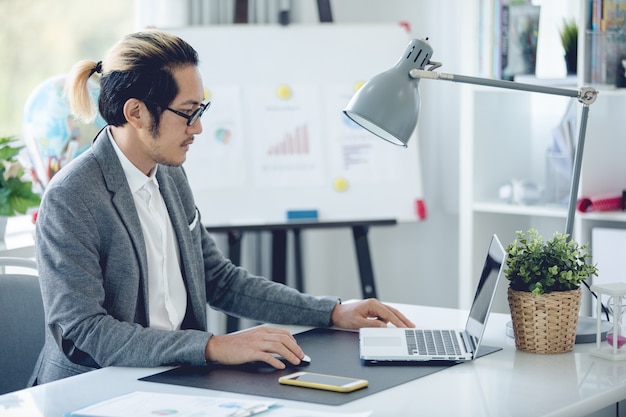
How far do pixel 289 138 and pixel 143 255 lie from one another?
137cm

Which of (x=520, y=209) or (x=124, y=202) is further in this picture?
(x=520, y=209)

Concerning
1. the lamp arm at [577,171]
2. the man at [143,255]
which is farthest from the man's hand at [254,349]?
the lamp arm at [577,171]

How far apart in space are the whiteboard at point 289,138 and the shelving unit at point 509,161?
0.22 meters

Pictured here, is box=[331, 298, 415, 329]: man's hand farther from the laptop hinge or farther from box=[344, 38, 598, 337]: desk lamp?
box=[344, 38, 598, 337]: desk lamp

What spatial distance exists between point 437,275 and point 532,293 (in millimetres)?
2088

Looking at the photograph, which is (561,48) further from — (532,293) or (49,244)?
(49,244)

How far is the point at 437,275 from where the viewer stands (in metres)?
3.81

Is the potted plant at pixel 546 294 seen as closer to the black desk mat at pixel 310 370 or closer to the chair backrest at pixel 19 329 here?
the black desk mat at pixel 310 370

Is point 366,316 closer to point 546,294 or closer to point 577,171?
point 546,294

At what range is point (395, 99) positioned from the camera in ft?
5.70

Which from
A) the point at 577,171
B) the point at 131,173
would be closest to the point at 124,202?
the point at 131,173

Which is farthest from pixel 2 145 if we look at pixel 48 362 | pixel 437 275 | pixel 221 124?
pixel 437 275

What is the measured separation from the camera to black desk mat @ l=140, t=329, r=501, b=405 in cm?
149

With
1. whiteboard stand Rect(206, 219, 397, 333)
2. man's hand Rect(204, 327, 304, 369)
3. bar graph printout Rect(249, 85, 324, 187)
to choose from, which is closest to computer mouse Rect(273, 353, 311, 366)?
man's hand Rect(204, 327, 304, 369)
